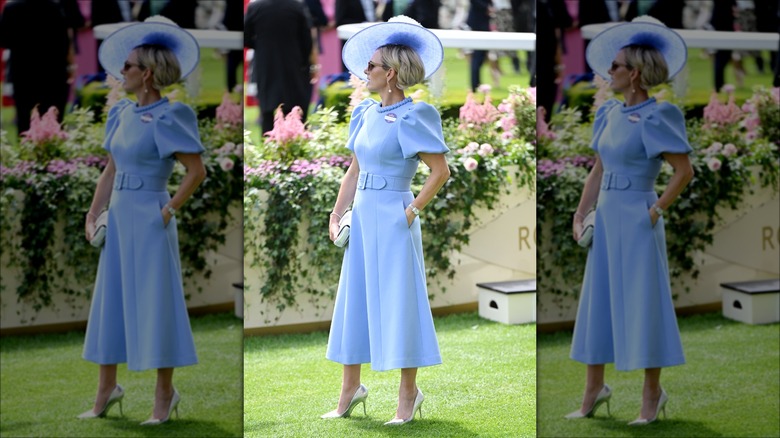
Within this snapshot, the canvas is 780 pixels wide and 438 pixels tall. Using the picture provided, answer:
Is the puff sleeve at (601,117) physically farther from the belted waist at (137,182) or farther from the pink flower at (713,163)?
the belted waist at (137,182)

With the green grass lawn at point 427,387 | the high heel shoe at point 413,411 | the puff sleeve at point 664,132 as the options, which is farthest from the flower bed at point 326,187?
the puff sleeve at point 664,132

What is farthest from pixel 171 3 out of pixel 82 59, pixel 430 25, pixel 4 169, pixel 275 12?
pixel 430 25

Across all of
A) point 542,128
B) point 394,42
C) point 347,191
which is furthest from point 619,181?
point 347,191

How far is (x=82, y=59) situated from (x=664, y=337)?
2667mm

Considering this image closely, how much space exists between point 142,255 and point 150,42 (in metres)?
0.86

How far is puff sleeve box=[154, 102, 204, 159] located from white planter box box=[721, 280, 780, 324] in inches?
93.1

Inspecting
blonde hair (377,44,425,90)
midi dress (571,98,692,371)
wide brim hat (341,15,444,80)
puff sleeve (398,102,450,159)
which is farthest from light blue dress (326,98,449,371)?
midi dress (571,98,692,371)

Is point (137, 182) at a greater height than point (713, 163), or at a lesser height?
lesser

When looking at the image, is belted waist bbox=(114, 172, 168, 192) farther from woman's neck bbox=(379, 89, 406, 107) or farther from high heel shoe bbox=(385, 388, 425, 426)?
high heel shoe bbox=(385, 388, 425, 426)

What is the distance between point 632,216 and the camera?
15.3 feet

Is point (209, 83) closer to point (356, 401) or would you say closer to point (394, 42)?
point (394, 42)

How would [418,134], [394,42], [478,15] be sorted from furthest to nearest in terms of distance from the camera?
[478,15] → [394,42] → [418,134]

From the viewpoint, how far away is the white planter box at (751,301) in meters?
4.84

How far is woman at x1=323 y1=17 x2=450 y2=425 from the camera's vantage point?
5047 mm
